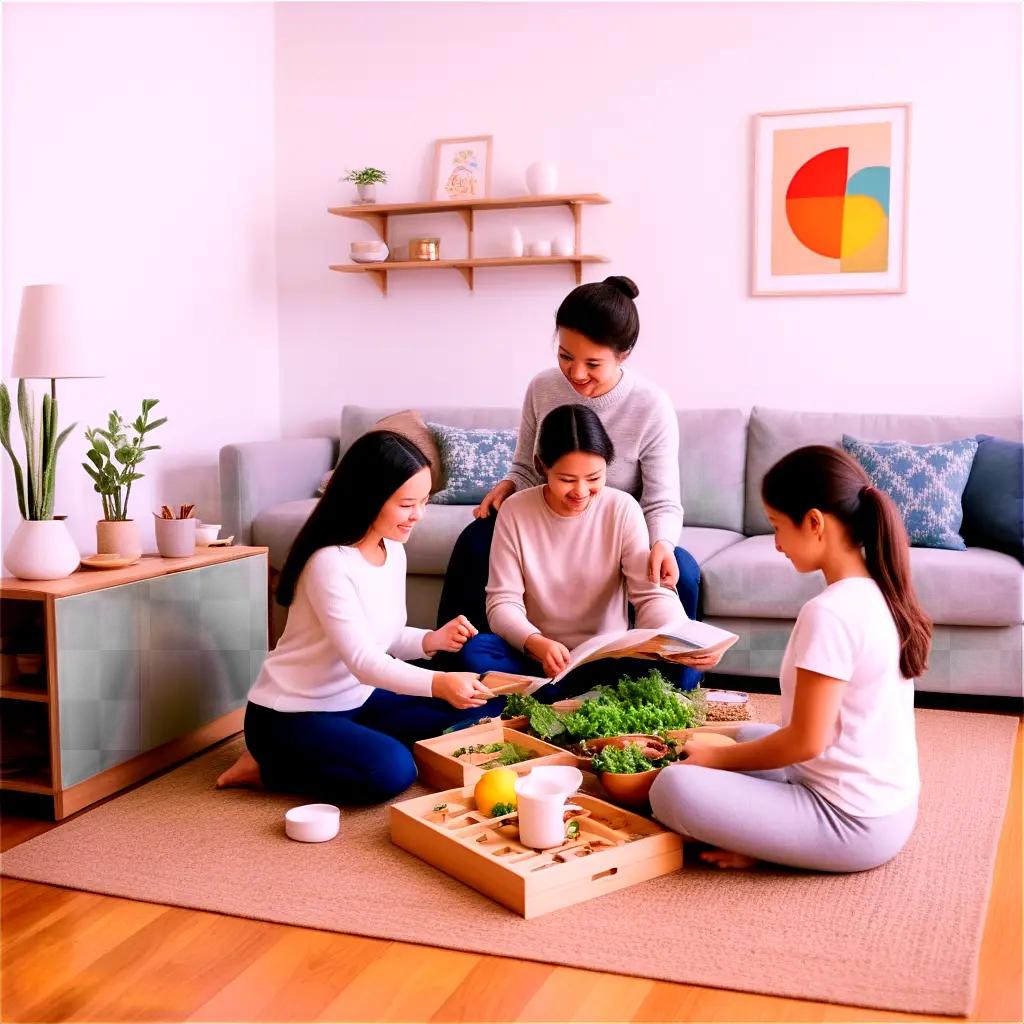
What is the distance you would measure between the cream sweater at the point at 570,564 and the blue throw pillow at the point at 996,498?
1.26 metres

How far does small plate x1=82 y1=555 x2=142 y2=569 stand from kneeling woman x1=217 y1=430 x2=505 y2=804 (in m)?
0.43

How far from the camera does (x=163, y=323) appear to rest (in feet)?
13.1

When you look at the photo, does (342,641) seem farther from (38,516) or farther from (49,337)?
(49,337)

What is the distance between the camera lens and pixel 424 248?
4.43 metres

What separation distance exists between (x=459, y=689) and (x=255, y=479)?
6.03 ft

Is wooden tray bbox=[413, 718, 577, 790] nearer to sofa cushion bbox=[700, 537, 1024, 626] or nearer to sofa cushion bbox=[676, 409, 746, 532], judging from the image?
sofa cushion bbox=[700, 537, 1024, 626]

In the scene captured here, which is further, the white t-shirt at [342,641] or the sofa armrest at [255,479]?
the sofa armrest at [255,479]

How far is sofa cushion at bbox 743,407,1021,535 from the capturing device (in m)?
3.62

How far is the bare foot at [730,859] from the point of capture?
199 cm

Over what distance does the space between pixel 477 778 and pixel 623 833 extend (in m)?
0.37

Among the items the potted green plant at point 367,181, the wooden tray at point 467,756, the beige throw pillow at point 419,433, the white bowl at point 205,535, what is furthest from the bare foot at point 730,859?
the potted green plant at point 367,181

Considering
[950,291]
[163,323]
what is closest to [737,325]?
[950,291]

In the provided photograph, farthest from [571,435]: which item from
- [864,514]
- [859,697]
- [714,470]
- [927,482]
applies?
[714,470]

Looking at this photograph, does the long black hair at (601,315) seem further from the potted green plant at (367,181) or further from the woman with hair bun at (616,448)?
the potted green plant at (367,181)
